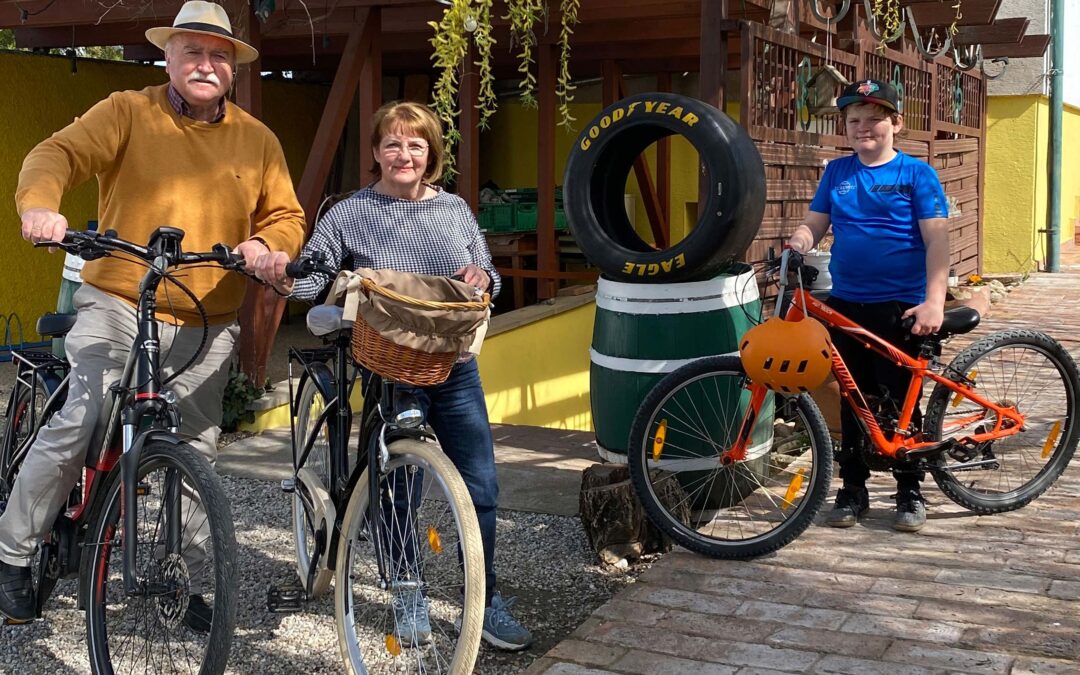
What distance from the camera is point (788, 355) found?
3764 mm

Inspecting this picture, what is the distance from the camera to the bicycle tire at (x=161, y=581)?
2721mm

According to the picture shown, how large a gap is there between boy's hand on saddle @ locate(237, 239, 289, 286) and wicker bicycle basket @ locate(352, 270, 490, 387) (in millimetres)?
264

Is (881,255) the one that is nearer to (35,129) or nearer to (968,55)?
(968,55)

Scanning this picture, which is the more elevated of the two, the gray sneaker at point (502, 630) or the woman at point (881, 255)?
the woman at point (881, 255)

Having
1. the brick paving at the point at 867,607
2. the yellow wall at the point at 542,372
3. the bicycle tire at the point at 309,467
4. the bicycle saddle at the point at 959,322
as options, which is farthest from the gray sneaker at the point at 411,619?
the yellow wall at the point at 542,372

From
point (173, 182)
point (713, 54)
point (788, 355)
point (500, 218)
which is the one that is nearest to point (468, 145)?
point (500, 218)

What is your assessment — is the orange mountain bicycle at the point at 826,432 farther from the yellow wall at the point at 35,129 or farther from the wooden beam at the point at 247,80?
the yellow wall at the point at 35,129

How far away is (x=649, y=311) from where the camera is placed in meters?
4.34

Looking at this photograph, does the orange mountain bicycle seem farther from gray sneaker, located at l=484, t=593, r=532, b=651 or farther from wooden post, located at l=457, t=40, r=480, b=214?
wooden post, located at l=457, t=40, r=480, b=214

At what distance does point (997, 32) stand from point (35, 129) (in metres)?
8.65

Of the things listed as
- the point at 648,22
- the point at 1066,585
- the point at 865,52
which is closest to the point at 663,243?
the point at 648,22

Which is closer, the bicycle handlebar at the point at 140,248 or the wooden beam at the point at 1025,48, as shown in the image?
the bicycle handlebar at the point at 140,248

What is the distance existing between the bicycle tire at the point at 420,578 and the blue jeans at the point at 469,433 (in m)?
0.28

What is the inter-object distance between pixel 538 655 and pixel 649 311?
140 cm
